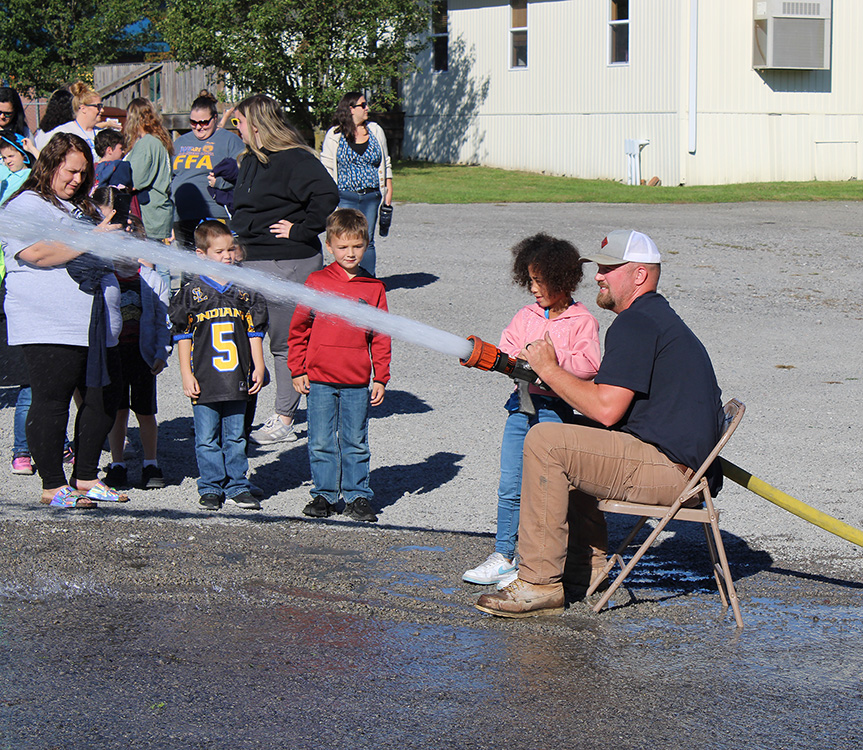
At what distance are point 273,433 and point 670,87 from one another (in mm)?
18265

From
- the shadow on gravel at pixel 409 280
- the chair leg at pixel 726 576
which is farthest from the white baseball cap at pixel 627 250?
the shadow on gravel at pixel 409 280

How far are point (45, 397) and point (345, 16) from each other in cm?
2121

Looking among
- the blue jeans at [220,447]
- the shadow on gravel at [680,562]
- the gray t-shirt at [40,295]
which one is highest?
the gray t-shirt at [40,295]

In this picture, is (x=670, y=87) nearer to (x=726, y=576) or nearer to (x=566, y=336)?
(x=566, y=336)

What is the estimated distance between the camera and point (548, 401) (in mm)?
5422

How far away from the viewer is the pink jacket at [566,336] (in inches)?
207

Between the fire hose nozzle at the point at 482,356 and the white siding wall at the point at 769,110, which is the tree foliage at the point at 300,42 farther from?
the fire hose nozzle at the point at 482,356

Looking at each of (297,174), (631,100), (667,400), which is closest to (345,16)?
(631,100)

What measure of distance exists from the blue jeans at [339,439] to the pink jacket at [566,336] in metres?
1.27

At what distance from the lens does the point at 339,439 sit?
21.2 ft

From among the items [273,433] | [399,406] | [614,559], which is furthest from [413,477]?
[614,559]

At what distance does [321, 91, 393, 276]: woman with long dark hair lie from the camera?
35.2 feet

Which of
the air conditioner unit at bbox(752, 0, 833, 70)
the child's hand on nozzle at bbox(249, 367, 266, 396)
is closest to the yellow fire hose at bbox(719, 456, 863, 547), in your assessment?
the child's hand on nozzle at bbox(249, 367, 266, 396)

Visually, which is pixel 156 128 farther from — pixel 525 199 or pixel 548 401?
pixel 525 199
